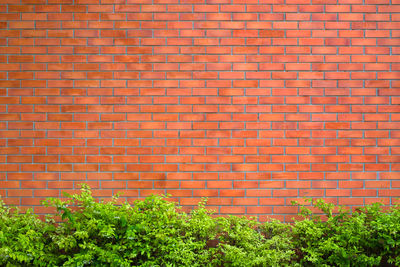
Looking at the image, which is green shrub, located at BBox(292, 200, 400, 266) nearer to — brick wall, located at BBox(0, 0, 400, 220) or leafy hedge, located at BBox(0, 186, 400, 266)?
leafy hedge, located at BBox(0, 186, 400, 266)

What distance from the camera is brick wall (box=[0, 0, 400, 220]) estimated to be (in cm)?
405

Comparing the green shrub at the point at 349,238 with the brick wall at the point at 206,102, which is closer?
the green shrub at the point at 349,238

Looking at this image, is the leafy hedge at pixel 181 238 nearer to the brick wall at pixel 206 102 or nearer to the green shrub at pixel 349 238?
the green shrub at pixel 349 238

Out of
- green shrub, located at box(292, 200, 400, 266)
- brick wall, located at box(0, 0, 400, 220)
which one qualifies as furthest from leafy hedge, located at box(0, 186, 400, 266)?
brick wall, located at box(0, 0, 400, 220)

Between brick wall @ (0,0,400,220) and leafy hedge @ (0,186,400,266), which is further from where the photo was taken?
brick wall @ (0,0,400,220)

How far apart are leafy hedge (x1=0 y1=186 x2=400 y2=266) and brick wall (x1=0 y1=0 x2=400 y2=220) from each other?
328 mm

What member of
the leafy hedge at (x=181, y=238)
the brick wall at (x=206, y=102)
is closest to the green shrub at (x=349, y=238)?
the leafy hedge at (x=181, y=238)

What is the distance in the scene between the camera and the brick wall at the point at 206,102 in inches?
159

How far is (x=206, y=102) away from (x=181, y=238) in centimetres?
154

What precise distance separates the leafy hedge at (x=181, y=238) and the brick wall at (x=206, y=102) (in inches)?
12.9

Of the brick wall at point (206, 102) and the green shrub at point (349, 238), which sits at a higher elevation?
the brick wall at point (206, 102)

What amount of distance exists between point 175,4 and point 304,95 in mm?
1834

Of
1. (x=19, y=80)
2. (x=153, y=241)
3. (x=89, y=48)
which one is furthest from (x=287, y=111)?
(x=19, y=80)

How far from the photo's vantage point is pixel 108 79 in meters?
4.06
